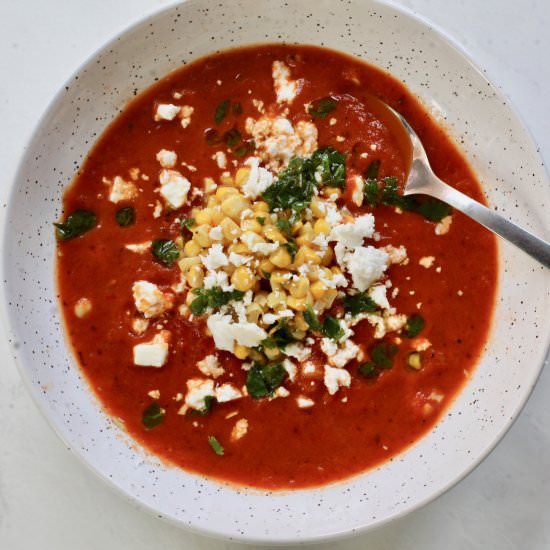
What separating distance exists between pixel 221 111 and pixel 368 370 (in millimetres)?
1673

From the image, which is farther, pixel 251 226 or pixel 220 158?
pixel 220 158

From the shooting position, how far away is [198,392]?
3502 millimetres

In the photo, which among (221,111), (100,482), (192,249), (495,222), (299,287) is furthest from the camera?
Answer: (100,482)

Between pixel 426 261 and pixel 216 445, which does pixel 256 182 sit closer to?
pixel 426 261

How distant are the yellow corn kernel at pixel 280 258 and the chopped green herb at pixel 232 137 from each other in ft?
2.19

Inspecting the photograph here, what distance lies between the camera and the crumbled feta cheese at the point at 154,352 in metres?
3.48

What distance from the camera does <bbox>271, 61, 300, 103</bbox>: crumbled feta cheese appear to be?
3.53 metres

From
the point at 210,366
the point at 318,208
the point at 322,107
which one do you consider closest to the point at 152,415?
the point at 210,366

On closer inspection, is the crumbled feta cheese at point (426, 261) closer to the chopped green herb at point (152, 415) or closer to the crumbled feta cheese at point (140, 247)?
the crumbled feta cheese at point (140, 247)

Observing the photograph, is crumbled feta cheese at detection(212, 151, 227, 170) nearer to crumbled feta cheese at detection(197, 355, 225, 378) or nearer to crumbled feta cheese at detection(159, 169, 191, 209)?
crumbled feta cheese at detection(159, 169, 191, 209)

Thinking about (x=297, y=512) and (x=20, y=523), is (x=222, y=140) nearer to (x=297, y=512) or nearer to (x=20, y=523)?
(x=297, y=512)

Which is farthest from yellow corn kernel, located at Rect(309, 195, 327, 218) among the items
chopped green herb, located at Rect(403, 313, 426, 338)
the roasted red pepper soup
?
chopped green herb, located at Rect(403, 313, 426, 338)

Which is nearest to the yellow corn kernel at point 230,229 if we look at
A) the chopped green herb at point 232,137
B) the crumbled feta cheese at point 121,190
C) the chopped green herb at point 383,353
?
the chopped green herb at point 232,137

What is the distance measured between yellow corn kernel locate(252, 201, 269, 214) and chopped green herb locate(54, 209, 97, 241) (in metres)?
0.92
